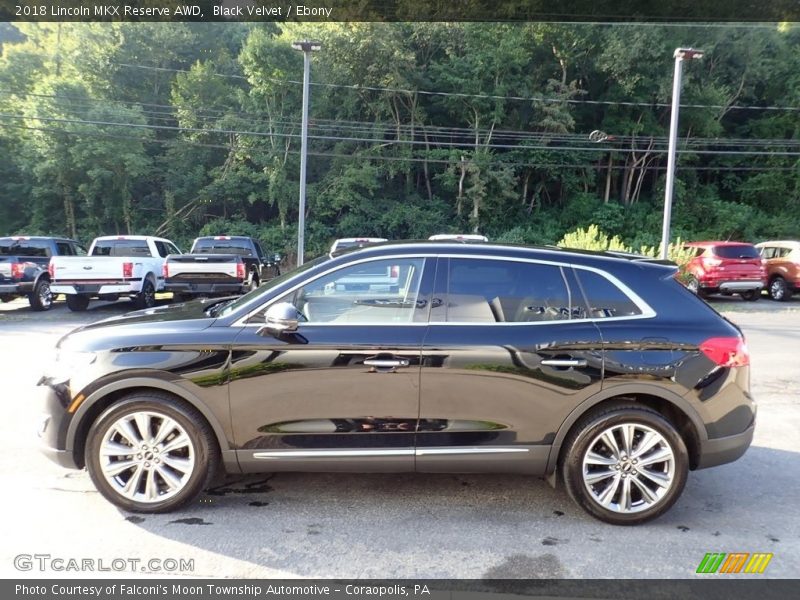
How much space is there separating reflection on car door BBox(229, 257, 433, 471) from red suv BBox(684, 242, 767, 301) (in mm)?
16162

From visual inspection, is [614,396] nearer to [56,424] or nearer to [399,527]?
[399,527]

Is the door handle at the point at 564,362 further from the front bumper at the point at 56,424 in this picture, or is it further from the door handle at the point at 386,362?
the front bumper at the point at 56,424

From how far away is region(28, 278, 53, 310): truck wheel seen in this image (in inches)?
562

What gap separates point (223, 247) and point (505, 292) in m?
14.0

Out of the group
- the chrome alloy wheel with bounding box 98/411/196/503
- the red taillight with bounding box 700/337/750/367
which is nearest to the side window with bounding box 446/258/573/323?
the red taillight with bounding box 700/337/750/367

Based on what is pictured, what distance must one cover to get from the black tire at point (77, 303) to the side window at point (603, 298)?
1361cm

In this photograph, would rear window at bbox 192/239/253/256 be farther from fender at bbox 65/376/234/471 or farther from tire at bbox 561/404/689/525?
tire at bbox 561/404/689/525

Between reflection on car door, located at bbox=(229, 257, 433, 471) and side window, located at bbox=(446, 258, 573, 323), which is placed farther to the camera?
side window, located at bbox=(446, 258, 573, 323)

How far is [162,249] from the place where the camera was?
53.3 feet

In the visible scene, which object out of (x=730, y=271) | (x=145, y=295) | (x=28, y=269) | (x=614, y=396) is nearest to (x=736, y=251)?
(x=730, y=271)

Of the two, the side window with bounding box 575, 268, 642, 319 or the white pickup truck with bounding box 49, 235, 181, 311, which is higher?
the side window with bounding box 575, 268, 642, 319

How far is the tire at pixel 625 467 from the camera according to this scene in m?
3.66

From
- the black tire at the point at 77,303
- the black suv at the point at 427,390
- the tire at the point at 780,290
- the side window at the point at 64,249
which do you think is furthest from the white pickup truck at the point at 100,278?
the tire at the point at 780,290

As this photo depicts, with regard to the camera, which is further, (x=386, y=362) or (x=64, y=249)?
(x=64, y=249)
